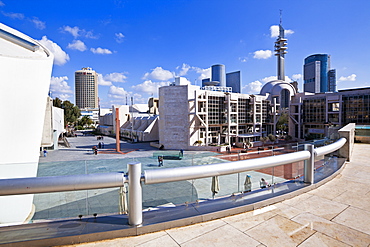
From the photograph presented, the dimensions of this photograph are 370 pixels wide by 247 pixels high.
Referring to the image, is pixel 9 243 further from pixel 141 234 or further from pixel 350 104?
pixel 350 104

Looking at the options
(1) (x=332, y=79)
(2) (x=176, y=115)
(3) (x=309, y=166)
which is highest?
(1) (x=332, y=79)

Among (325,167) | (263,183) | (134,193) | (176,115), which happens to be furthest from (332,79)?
(134,193)

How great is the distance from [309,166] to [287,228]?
7.96 ft

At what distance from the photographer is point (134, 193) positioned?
3215 millimetres

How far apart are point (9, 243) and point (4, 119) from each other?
242 inches

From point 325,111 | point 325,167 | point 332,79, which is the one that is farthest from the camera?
point 332,79

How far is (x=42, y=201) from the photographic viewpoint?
185 inches

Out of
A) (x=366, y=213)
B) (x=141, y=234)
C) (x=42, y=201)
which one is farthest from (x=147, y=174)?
(x=366, y=213)

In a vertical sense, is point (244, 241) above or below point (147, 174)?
below

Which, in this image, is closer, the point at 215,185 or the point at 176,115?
the point at 215,185

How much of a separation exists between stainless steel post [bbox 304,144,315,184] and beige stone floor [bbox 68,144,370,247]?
55 centimetres

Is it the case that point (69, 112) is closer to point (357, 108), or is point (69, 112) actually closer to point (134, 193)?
point (134, 193)

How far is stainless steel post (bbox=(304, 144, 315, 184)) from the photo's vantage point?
5.14 metres

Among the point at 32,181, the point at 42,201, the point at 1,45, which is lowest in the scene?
the point at 42,201
